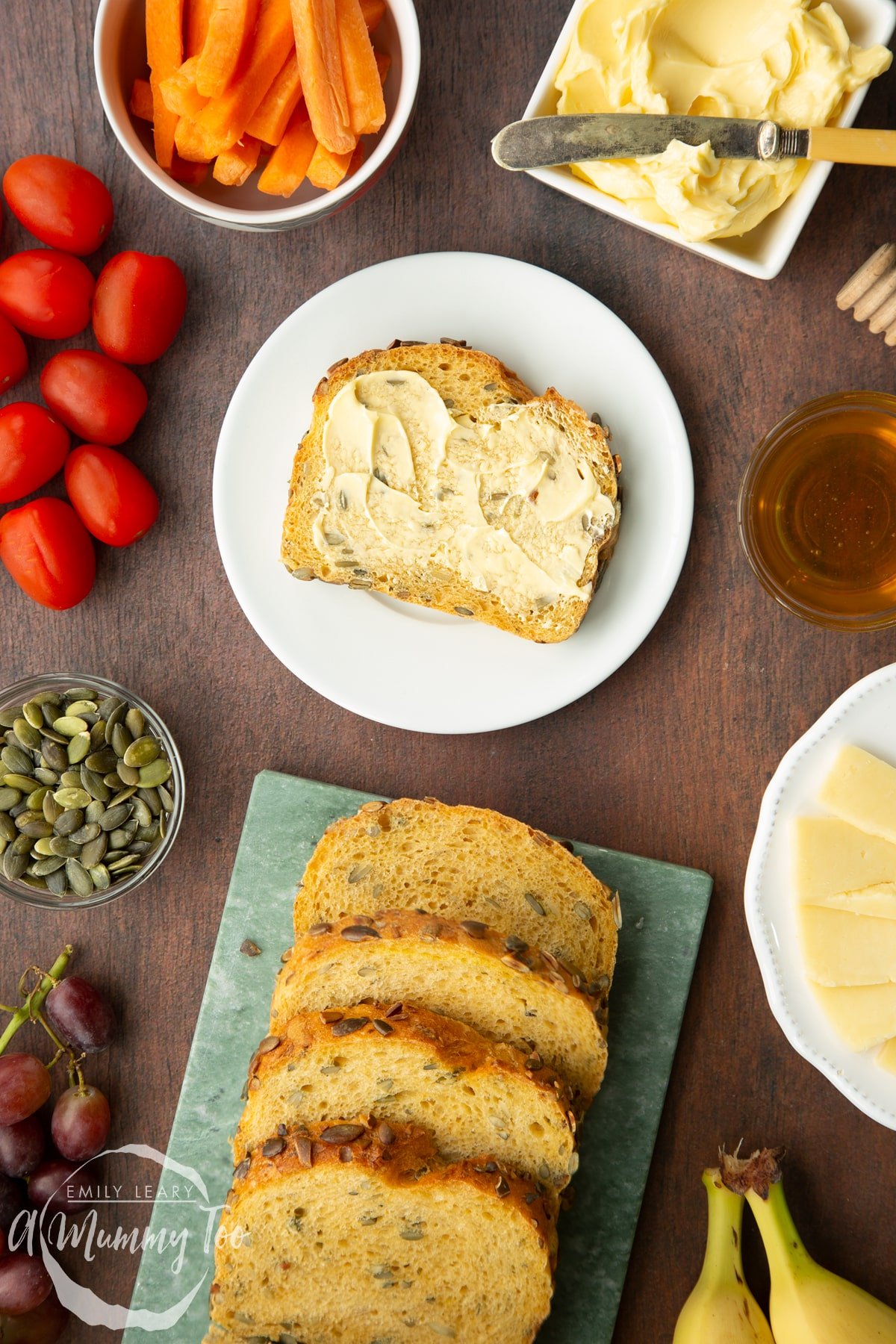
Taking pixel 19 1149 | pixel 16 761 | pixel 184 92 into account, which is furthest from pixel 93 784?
pixel 184 92

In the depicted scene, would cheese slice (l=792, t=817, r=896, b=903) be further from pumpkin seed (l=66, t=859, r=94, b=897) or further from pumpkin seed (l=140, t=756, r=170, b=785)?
pumpkin seed (l=66, t=859, r=94, b=897)

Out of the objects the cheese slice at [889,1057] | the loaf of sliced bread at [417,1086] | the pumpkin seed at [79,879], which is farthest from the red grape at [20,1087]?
the cheese slice at [889,1057]

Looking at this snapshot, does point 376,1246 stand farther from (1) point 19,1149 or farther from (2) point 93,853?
(2) point 93,853

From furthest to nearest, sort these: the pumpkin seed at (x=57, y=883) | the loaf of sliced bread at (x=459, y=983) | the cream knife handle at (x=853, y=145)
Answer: the pumpkin seed at (x=57, y=883) → the loaf of sliced bread at (x=459, y=983) → the cream knife handle at (x=853, y=145)

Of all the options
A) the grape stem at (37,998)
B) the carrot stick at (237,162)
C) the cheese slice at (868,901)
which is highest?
the carrot stick at (237,162)

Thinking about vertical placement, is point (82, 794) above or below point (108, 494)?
below

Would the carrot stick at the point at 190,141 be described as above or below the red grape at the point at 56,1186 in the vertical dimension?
above

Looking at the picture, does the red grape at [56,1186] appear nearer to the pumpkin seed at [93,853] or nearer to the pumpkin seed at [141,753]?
the pumpkin seed at [93,853]

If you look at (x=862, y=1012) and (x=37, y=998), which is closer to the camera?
(x=862, y=1012)
